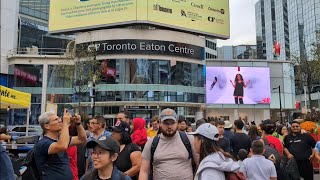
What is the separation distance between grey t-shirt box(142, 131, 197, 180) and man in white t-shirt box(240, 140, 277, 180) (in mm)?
1233

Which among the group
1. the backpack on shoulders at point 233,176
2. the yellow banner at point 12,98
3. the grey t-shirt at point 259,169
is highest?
the yellow banner at point 12,98

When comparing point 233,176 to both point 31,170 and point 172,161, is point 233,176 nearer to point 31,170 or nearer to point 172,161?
point 172,161

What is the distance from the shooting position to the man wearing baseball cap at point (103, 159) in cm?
311

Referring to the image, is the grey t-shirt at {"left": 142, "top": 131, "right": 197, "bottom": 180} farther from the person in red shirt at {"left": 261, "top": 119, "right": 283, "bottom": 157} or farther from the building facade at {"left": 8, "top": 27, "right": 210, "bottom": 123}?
the building facade at {"left": 8, "top": 27, "right": 210, "bottom": 123}

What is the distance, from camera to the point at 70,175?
4.44 m

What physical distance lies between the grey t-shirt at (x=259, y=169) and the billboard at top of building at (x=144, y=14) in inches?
1721

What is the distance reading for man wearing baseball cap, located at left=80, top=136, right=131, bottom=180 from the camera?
3.11 m

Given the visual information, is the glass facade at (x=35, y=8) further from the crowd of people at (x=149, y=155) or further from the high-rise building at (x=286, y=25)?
the crowd of people at (x=149, y=155)

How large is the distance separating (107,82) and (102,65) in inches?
97.6

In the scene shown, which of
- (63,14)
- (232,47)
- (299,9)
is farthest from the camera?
(232,47)

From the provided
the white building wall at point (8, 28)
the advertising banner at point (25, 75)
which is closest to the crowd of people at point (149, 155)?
the white building wall at point (8, 28)

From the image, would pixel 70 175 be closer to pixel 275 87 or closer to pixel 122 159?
pixel 122 159

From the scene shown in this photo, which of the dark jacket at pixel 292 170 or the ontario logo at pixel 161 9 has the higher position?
the ontario logo at pixel 161 9

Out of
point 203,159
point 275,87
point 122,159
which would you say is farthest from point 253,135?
point 275,87
